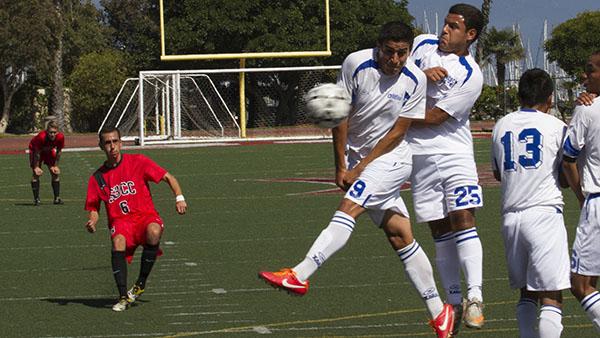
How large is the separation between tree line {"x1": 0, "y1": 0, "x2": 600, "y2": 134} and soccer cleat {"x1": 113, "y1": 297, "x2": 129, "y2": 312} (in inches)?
1602

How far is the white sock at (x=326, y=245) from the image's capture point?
8320 mm

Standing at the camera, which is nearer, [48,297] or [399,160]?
[399,160]

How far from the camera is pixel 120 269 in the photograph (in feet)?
37.7

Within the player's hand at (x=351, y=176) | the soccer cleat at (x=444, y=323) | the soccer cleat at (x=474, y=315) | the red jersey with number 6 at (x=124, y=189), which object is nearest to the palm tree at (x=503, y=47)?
the red jersey with number 6 at (x=124, y=189)

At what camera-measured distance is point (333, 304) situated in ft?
36.0

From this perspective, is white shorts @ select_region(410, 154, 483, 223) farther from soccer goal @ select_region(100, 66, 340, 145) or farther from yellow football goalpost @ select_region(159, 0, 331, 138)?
soccer goal @ select_region(100, 66, 340, 145)

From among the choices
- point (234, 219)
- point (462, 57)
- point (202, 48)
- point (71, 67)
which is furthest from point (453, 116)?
point (71, 67)

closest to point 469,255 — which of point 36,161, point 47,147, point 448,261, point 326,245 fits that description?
point 448,261

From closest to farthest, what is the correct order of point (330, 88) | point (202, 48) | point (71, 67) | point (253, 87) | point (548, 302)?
1. point (548, 302)
2. point (330, 88)
3. point (253, 87)
4. point (202, 48)
5. point (71, 67)

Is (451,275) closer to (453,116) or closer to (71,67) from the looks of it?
(453,116)

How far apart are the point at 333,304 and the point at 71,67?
77558mm

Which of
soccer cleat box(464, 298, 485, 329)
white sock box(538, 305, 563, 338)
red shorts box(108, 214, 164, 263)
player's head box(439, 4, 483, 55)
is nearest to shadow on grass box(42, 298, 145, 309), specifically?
red shorts box(108, 214, 164, 263)

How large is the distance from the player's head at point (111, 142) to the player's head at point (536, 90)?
453 centimetres

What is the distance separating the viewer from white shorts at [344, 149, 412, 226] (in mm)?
8672
